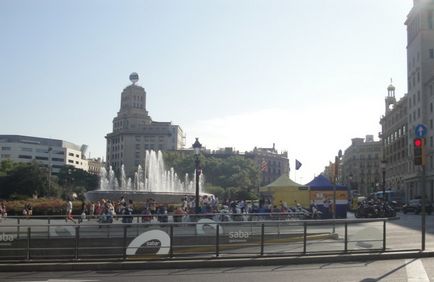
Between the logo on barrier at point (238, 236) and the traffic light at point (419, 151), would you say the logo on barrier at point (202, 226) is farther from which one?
the traffic light at point (419, 151)

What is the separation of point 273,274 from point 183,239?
3.58 m

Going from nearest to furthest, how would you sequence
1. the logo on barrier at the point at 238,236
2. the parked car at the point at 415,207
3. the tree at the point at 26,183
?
the logo on barrier at the point at 238,236 < the parked car at the point at 415,207 < the tree at the point at 26,183

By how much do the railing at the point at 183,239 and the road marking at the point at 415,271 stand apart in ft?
6.19

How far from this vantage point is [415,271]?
1478cm

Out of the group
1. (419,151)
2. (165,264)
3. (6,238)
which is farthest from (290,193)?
(6,238)

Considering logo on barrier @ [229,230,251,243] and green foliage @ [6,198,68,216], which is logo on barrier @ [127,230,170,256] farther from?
green foliage @ [6,198,68,216]

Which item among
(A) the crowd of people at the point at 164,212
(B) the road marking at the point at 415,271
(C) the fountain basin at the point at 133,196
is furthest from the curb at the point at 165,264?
(C) the fountain basin at the point at 133,196

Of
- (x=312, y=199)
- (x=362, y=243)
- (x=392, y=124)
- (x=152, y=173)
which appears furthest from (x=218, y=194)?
(x=362, y=243)

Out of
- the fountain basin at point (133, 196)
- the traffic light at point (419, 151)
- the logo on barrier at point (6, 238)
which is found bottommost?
the logo on barrier at point (6, 238)

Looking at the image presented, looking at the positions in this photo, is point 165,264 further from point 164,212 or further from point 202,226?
point 164,212

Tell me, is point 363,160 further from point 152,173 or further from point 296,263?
point 296,263

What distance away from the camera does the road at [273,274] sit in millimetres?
13836

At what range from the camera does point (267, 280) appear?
1362 cm

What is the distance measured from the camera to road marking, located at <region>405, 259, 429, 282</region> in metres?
13.3
